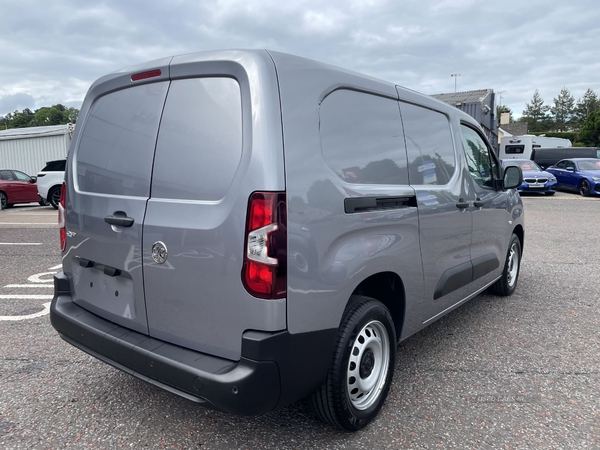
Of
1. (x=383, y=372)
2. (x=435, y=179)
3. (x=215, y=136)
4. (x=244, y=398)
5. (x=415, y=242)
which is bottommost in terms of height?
(x=383, y=372)

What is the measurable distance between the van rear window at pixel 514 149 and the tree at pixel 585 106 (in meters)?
74.8

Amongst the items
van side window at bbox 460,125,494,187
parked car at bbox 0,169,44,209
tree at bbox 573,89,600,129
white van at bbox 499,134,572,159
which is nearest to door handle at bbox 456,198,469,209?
van side window at bbox 460,125,494,187

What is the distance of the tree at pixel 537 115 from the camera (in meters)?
102

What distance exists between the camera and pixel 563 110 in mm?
99875

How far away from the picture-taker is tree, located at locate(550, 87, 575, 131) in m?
98.7

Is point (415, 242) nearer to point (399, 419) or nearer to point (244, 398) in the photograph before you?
point (399, 419)

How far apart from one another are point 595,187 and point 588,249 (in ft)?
37.4

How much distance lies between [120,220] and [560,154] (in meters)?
29.3

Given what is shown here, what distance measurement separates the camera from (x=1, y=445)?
2.49 metres

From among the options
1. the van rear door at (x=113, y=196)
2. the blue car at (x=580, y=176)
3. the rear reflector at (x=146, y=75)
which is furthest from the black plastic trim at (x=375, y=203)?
the blue car at (x=580, y=176)

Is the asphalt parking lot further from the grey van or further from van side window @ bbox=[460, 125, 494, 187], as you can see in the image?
van side window @ bbox=[460, 125, 494, 187]

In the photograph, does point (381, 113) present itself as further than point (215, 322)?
Yes

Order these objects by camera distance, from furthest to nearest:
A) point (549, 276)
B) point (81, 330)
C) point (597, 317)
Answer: point (549, 276) → point (597, 317) → point (81, 330)

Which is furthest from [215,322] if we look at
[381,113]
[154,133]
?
[381,113]
